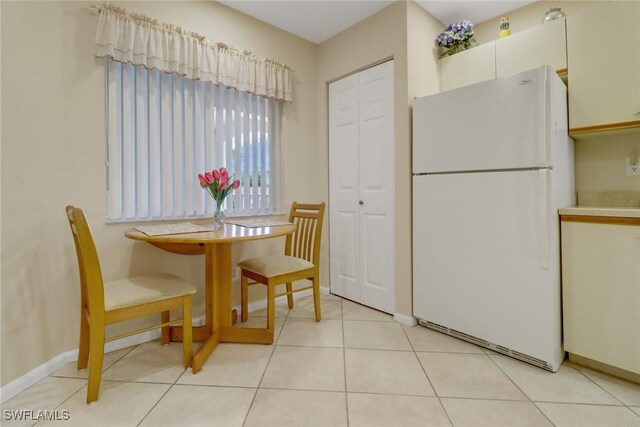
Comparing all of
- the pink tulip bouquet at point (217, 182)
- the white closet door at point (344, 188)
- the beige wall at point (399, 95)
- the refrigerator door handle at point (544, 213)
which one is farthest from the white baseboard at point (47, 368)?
the refrigerator door handle at point (544, 213)

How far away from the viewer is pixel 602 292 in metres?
1.64

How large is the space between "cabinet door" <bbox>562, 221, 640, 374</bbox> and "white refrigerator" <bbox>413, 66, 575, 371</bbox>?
0.25 ft

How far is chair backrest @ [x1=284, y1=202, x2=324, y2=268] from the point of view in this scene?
248cm

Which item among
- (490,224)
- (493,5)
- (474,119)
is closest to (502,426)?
(490,224)

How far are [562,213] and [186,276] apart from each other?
8.24ft

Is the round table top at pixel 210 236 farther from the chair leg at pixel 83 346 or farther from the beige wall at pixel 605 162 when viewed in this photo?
the beige wall at pixel 605 162

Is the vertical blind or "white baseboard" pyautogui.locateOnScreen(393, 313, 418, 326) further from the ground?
the vertical blind

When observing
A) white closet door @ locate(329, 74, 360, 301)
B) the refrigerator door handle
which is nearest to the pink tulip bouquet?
white closet door @ locate(329, 74, 360, 301)

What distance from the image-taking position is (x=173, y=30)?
216 centimetres

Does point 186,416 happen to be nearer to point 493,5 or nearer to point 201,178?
point 201,178

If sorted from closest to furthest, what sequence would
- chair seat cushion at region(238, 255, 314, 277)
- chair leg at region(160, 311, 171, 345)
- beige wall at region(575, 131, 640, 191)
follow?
beige wall at region(575, 131, 640, 191)
chair leg at region(160, 311, 171, 345)
chair seat cushion at region(238, 255, 314, 277)

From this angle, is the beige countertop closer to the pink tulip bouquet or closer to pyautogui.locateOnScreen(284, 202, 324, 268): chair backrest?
pyautogui.locateOnScreen(284, 202, 324, 268): chair backrest

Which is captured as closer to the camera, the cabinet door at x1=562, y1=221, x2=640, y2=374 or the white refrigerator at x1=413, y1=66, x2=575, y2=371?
the cabinet door at x1=562, y1=221, x2=640, y2=374

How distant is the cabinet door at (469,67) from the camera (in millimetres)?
2248
